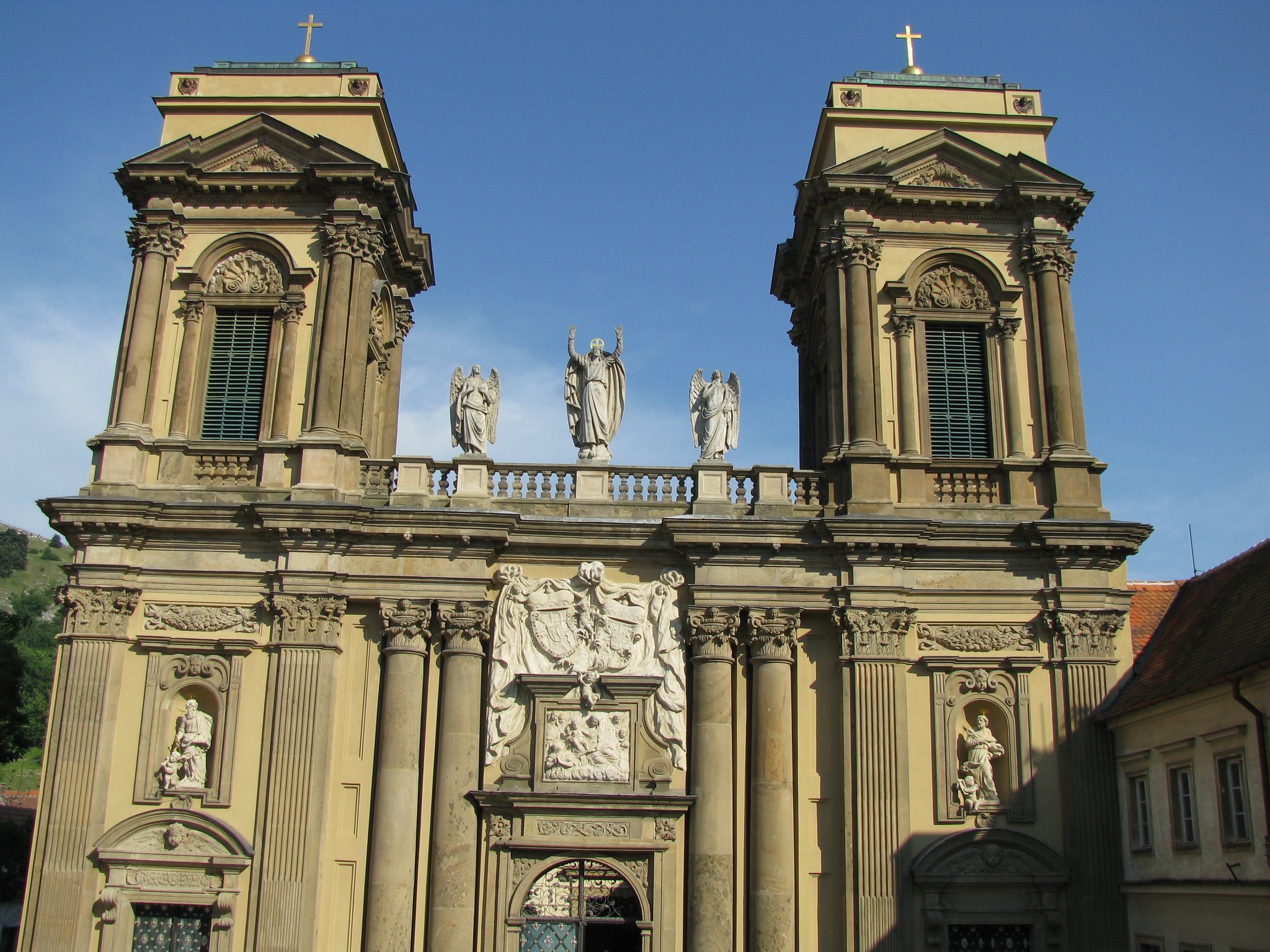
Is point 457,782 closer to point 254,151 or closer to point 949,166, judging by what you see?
point 254,151

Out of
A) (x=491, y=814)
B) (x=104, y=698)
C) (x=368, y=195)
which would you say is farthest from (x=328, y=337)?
(x=491, y=814)

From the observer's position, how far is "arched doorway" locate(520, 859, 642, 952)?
1927cm

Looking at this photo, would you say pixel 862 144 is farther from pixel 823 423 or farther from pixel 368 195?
pixel 368 195

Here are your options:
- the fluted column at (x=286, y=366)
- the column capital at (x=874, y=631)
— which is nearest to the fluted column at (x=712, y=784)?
the column capital at (x=874, y=631)

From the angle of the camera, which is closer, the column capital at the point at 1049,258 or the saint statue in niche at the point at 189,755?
the saint statue in niche at the point at 189,755

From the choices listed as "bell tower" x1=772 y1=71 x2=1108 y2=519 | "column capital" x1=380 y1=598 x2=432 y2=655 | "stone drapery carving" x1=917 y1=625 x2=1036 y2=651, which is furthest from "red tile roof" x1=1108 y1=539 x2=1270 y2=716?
"column capital" x1=380 y1=598 x2=432 y2=655

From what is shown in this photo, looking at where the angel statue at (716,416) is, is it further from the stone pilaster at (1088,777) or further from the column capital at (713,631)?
the stone pilaster at (1088,777)

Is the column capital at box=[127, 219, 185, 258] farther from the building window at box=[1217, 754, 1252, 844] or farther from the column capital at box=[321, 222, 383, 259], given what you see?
A: the building window at box=[1217, 754, 1252, 844]

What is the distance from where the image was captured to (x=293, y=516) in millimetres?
20297

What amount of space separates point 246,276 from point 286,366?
2156 mm

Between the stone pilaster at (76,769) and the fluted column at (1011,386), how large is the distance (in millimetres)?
15144

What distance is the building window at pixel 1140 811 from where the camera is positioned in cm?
1912

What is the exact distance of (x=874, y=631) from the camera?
2011 centimetres

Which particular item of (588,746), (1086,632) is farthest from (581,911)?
(1086,632)
